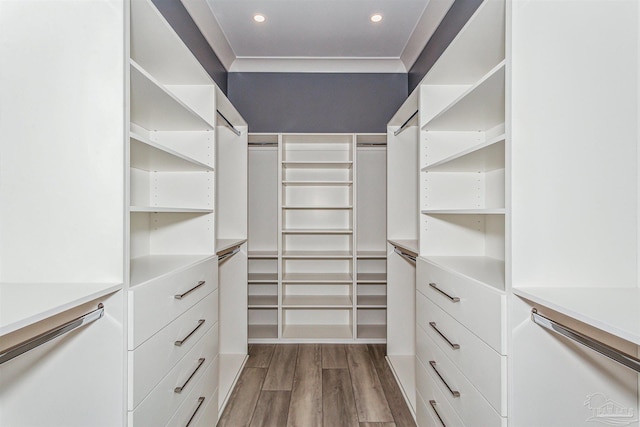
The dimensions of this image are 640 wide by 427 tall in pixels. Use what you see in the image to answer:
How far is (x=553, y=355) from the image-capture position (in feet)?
3.38

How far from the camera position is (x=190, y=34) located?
2408 millimetres

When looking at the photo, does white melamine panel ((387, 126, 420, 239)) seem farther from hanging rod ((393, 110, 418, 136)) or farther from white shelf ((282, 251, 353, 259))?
white shelf ((282, 251, 353, 259))

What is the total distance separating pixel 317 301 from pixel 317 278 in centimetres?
23

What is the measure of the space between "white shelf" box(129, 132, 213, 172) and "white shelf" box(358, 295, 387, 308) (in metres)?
1.91

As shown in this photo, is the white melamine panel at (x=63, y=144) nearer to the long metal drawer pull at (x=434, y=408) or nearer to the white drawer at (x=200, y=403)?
the white drawer at (x=200, y=403)

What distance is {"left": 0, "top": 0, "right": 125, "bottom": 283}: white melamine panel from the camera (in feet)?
3.44

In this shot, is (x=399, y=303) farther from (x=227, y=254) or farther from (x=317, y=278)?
(x=227, y=254)

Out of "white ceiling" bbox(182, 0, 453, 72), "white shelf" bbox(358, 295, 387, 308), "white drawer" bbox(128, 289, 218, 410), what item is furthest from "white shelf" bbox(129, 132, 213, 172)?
"white shelf" bbox(358, 295, 387, 308)

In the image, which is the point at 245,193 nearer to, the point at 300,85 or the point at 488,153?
the point at 300,85

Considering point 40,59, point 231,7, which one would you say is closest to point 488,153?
point 40,59

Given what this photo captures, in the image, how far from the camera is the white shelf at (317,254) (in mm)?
3086

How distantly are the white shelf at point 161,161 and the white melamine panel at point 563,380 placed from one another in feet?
4.83

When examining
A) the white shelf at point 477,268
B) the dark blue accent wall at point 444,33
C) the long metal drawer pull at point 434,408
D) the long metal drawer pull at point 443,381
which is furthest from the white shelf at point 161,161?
the dark blue accent wall at point 444,33

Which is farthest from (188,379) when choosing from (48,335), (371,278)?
(371,278)
